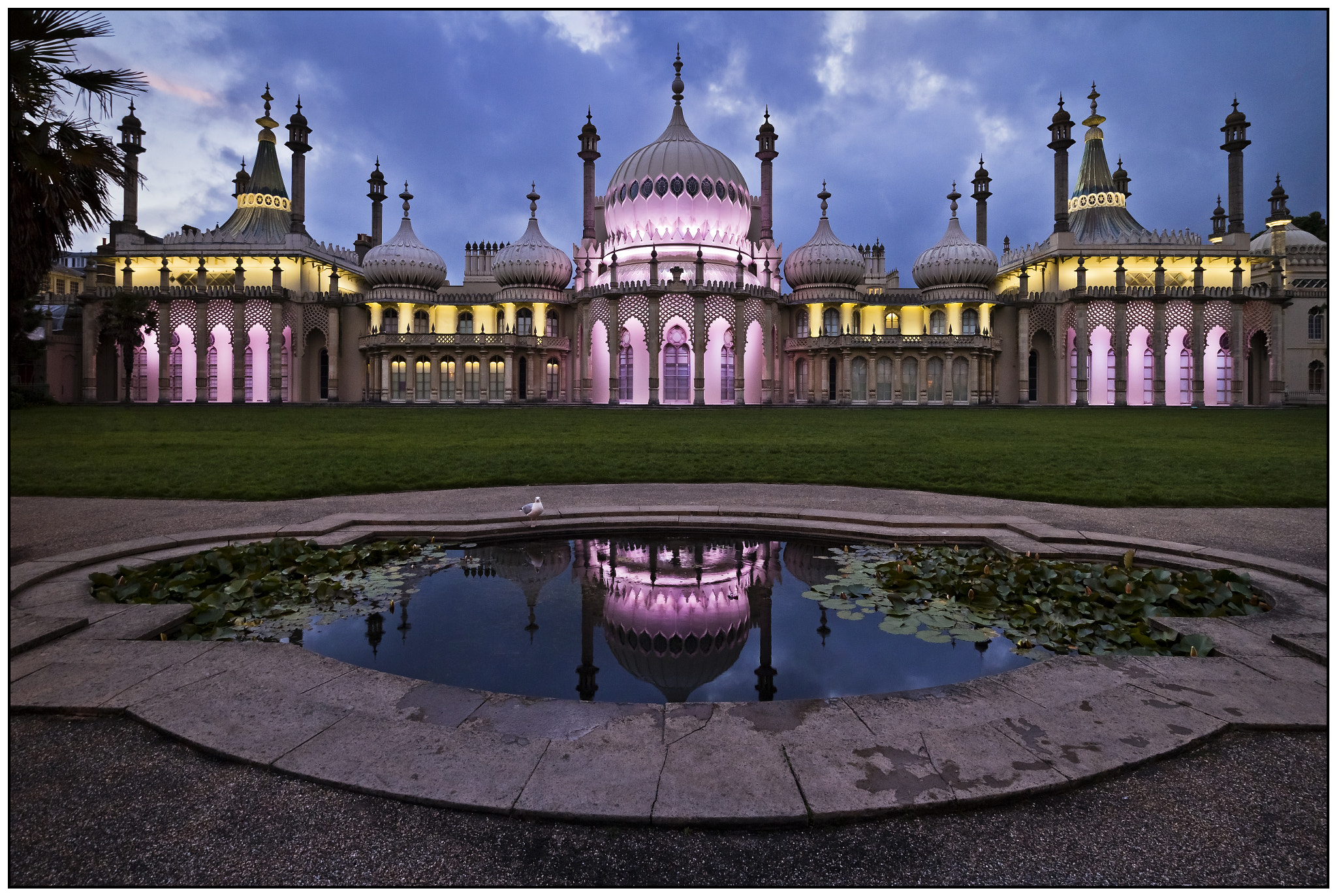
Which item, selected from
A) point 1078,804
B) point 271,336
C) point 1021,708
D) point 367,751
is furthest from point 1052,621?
point 271,336

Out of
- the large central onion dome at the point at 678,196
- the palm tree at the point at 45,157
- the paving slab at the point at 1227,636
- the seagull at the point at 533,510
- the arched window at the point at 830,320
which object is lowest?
the paving slab at the point at 1227,636

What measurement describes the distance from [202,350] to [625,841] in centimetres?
5050

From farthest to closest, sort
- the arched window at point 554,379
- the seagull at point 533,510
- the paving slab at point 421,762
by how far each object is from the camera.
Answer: the arched window at point 554,379
the seagull at point 533,510
the paving slab at point 421,762

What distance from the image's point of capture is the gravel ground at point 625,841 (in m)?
2.13

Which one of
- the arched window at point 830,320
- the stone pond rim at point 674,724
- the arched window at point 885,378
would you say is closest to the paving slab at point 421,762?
the stone pond rim at point 674,724

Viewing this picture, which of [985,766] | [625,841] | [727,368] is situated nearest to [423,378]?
[727,368]

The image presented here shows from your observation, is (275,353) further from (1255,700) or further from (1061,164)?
(1061,164)

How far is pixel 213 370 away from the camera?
44000 millimetres

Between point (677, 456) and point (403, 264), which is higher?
point (403, 264)

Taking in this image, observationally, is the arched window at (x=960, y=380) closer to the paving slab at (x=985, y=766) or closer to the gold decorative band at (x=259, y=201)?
the paving slab at (x=985, y=766)

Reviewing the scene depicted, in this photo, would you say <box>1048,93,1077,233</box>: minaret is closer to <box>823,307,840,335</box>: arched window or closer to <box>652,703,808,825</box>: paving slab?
<box>823,307,840,335</box>: arched window

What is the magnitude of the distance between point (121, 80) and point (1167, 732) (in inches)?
361

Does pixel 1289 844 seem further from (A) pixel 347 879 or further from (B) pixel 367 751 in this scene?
(B) pixel 367 751

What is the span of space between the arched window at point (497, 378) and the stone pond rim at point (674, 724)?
133 feet
